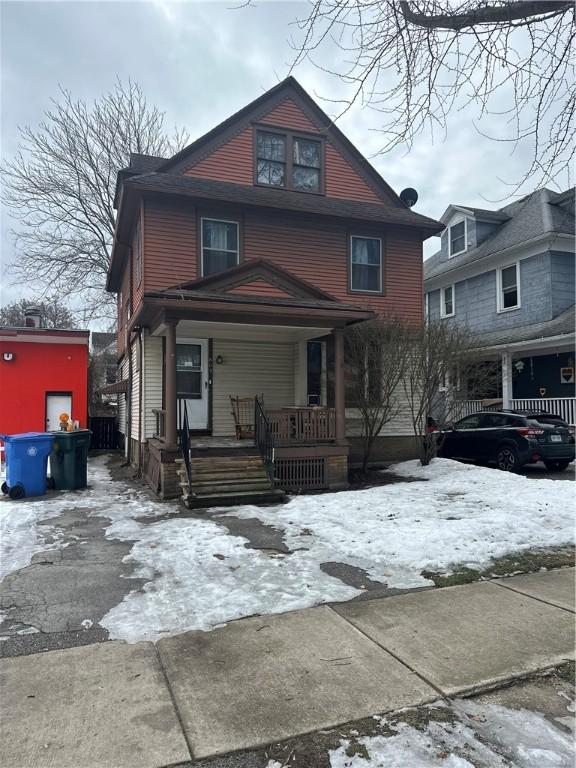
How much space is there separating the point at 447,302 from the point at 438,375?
10118 mm

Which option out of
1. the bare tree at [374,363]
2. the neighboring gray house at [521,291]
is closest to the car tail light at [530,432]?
the bare tree at [374,363]

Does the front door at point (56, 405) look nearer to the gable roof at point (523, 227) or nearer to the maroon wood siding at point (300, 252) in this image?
the maroon wood siding at point (300, 252)

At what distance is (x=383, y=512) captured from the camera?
719cm

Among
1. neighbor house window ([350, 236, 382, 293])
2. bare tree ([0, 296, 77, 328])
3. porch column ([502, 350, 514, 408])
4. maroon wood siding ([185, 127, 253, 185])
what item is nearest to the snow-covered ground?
neighbor house window ([350, 236, 382, 293])

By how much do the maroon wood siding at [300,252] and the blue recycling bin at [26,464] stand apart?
395 centimetres

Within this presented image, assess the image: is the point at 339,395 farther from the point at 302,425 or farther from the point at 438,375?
the point at 438,375

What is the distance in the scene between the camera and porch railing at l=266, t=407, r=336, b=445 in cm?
947

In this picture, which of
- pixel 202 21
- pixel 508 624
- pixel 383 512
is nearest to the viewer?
pixel 508 624

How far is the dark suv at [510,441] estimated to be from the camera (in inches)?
414

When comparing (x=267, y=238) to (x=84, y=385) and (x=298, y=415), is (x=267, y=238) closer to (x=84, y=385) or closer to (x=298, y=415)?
(x=298, y=415)

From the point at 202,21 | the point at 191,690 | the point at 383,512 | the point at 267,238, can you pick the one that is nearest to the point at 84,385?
the point at 267,238

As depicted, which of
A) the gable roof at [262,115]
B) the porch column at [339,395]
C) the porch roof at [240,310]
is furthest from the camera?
the gable roof at [262,115]

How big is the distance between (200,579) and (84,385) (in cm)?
1096

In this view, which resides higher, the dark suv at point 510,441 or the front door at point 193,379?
the front door at point 193,379
